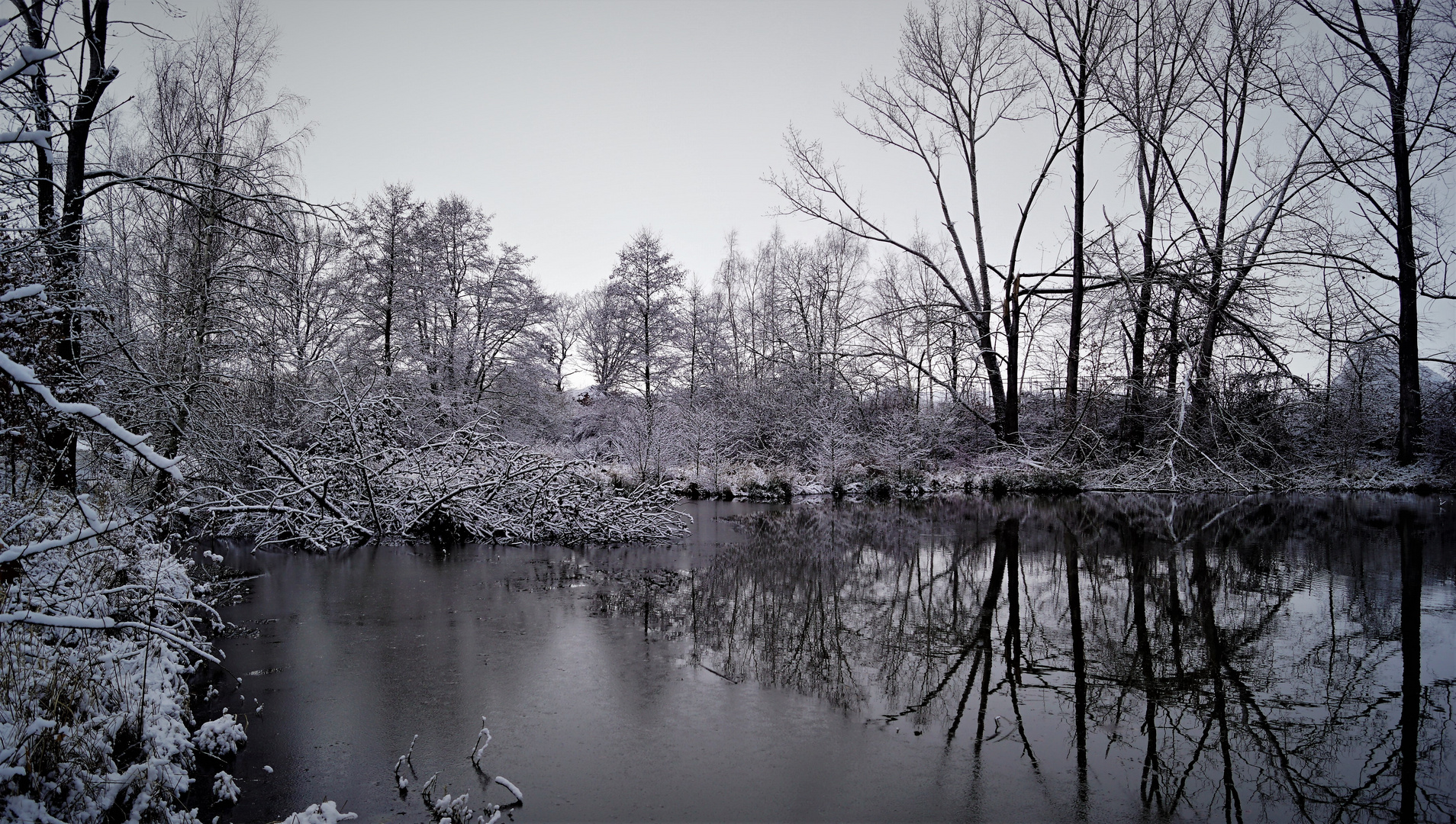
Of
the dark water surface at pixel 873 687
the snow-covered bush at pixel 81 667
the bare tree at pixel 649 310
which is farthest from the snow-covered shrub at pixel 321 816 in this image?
the bare tree at pixel 649 310

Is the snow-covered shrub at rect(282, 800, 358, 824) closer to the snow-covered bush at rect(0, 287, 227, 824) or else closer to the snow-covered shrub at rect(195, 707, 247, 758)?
the snow-covered bush at rect(0, 287, 227, 824)

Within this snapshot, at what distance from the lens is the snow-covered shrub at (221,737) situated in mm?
3840

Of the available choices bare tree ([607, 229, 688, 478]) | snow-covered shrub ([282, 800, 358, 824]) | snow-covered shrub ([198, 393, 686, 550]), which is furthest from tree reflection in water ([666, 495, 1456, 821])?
bare tree ([607, 229, 688, 478])

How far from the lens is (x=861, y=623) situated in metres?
6.27

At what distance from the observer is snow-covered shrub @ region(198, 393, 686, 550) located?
36.6 ft

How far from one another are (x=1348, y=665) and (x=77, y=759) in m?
7.35

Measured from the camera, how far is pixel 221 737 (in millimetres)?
3920

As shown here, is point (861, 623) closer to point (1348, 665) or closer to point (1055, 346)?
point (1348, 665)

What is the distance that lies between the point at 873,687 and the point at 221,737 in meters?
3.78

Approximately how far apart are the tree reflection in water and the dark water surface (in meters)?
0.03

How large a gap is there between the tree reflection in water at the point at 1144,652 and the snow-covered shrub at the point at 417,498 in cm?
270

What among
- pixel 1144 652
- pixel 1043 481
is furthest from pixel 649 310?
pixel 1144 652

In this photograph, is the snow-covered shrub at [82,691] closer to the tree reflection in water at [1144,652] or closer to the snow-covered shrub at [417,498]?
the tree reflection in water at [1144,652]

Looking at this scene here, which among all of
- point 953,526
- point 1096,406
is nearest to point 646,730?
point 953,526
